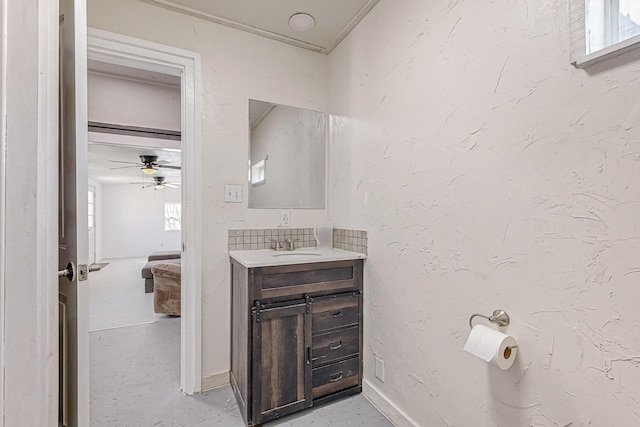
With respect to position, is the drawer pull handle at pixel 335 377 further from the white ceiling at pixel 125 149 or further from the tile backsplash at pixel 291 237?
the white ceiling at pixel 125 149

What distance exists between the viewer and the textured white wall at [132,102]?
2533 mm

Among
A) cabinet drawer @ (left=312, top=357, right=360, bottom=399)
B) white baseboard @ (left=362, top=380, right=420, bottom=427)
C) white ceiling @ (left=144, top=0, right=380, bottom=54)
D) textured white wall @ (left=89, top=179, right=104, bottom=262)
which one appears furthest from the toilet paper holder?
textured white wall @ (left=89, top=179, right=104, bottom=262)

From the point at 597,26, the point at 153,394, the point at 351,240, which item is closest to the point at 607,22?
the point at 597,26

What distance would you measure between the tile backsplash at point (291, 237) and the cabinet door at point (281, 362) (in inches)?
22.9

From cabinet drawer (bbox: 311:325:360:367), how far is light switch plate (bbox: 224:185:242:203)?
1036 mm

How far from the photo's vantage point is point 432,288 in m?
1.43

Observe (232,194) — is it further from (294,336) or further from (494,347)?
(494,347)

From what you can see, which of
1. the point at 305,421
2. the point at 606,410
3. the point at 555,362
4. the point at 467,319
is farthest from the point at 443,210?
the point at 305,421

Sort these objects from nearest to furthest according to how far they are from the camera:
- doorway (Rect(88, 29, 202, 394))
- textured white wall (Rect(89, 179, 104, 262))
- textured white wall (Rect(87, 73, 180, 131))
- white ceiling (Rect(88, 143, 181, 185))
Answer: doorway (Rect(88, 29, 202, 394)), textured white wall (Rect(87, 73, 180, 131)), white ceiling (Rect(88, 143, 181, 185)), textured white wall (Rect(89, 179, 104, 262))

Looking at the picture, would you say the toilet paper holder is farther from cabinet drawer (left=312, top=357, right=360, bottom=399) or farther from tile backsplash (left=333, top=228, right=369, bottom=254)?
cabinet drawer (left=312, top=357, right=360, bottom=399)

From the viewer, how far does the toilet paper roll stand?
3.43ft

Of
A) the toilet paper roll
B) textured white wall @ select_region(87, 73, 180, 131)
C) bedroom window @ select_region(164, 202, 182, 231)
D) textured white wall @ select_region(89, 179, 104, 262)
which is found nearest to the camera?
the toilet paper roll

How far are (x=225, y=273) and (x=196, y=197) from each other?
1.78 feet

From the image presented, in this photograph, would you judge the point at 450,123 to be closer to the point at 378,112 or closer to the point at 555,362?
the point at 378,112
